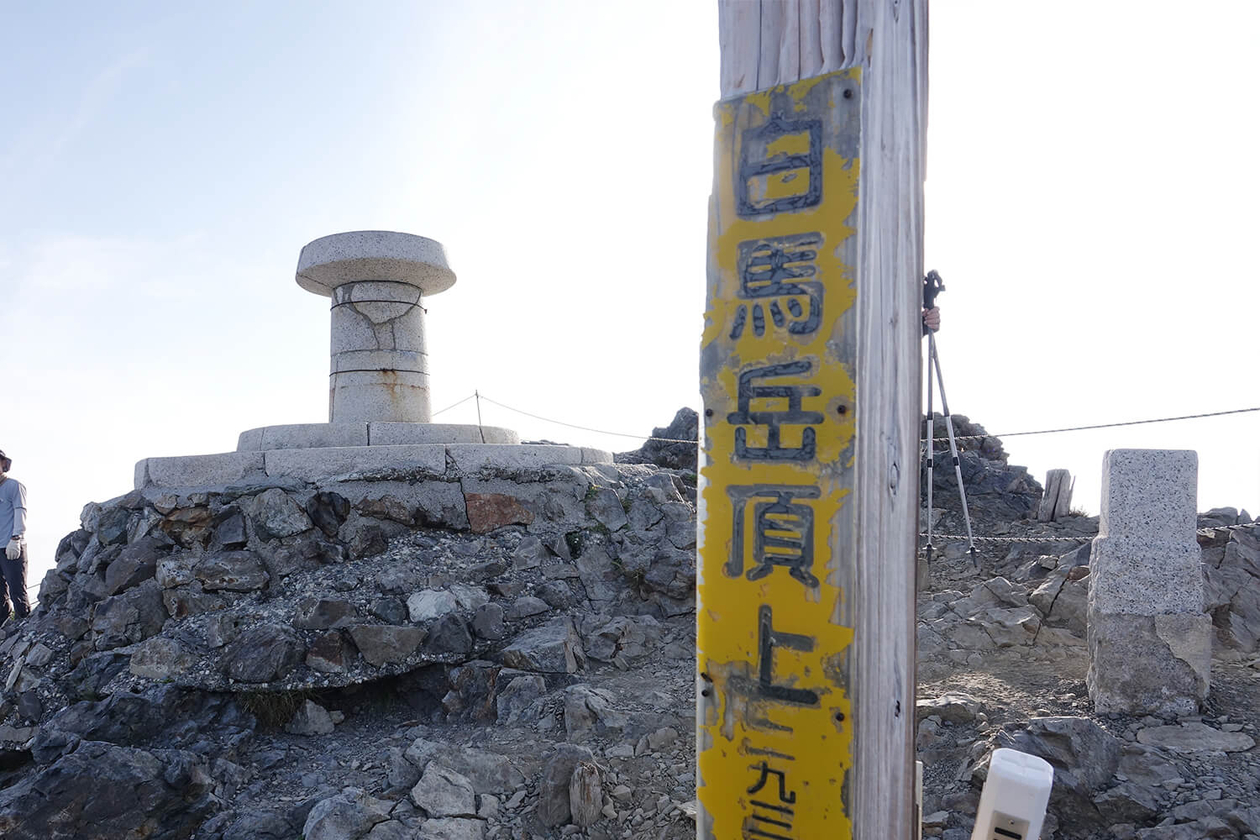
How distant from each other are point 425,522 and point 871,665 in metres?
4.75

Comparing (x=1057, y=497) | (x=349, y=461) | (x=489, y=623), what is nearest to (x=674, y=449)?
(x=1057, y=497)

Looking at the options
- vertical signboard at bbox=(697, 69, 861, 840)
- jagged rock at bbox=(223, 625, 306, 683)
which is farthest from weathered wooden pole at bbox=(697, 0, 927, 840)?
jagged rock at bbox=(223, 625, 306, 683)

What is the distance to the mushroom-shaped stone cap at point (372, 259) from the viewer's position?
7148mm

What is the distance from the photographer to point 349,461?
19.5ft

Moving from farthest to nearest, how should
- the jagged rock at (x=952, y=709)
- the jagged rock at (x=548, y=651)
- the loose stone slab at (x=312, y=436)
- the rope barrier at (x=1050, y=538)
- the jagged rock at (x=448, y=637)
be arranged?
1. the loose stone slab at (x=312, y=436)
2. the rope barrier at (x=1050, y=538)
3. the jagged rock at (x=448, y=637)
4. the jagged rock at (x=548, y=651)
5. the jagged rock at (x=952, y=709)

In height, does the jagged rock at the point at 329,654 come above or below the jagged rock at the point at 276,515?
below

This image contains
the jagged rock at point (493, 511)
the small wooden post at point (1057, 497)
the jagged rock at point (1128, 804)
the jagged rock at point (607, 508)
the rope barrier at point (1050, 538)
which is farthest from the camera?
the small wooden post at point (1057, 497)

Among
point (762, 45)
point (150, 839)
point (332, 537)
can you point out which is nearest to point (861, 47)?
point (762, 45)

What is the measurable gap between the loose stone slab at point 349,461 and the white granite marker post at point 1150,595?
4.44 meters

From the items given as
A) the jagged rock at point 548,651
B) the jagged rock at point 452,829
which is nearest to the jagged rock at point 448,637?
the jagged rock at point 548,651

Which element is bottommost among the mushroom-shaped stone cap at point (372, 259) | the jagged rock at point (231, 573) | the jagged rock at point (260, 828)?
the jagged rock at point (260, 828)

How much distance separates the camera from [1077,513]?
900cm

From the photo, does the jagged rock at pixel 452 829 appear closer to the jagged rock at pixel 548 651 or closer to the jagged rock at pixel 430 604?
the jagged rock at pixel 548 651

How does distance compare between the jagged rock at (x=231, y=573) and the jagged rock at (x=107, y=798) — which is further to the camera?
the jagged rock at (x=231, y=573)
